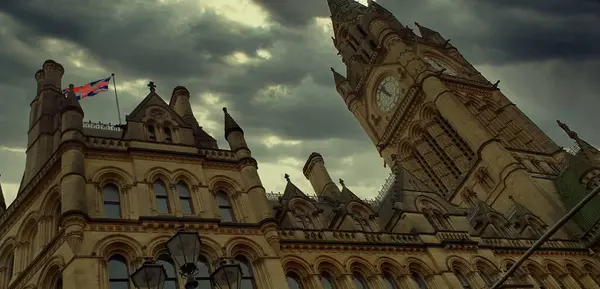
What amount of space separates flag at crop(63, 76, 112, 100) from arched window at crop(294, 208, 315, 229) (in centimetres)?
1141

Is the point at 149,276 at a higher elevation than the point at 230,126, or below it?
below

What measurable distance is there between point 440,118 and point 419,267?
23.9 meters

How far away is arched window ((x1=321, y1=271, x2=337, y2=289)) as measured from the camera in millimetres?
23031

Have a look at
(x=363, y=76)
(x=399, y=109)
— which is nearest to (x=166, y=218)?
(x=399, y=109)

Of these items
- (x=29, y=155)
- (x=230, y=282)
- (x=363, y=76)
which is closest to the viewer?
(x=230, y=282)

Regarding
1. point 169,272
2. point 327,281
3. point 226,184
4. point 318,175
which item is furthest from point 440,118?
point 169,272

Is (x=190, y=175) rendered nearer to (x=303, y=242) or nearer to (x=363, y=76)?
(x=303, y=242)

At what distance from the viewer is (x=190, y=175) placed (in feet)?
75.0

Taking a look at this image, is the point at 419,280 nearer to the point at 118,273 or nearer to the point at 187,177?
the point at 187,177

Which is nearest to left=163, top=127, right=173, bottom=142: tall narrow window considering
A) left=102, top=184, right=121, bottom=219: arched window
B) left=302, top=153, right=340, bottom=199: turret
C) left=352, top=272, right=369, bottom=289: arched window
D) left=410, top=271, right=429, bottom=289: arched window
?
left=102, top=184, right=121, bottom=219: arched window

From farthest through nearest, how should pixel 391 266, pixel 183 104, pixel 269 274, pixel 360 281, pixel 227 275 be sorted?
pixel 183 104, pixel 391 266, pixel 360 281, pixel 269 274, pixel 227 275

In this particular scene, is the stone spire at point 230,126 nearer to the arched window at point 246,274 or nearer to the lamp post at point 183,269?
the arched window at point 246,274

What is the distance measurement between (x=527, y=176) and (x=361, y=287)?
20.0m

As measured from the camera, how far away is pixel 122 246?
18922 millimetres
